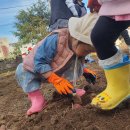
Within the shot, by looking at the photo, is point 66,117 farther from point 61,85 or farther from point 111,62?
point 111,62

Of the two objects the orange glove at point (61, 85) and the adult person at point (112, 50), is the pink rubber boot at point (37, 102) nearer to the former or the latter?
the orange glove at point (61, 85)

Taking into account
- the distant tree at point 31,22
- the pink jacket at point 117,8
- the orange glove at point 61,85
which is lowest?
the distant tree at point 31,22

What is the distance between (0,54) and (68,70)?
26400 millimetres

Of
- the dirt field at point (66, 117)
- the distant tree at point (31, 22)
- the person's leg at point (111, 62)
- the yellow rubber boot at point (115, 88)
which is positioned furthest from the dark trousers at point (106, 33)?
the distant tree at point (31, 22)

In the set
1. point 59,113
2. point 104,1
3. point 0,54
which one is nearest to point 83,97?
point 59,113

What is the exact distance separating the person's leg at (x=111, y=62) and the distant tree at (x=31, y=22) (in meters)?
17.9

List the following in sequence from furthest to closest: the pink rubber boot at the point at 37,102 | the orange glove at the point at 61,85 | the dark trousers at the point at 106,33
→ the pink rubber boot at the point at 37,102, the orange glove at the point at 61,85, the dark trousers at the point at 106,33

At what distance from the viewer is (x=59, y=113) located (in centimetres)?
222

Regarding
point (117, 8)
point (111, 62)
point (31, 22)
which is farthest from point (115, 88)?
Result: point (31, 22)

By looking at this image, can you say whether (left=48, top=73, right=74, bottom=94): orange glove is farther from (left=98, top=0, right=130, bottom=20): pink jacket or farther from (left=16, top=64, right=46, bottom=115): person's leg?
(left=98, top=0, right=130, bottom=20): pink jacket

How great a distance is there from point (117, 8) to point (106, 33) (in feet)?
0.47

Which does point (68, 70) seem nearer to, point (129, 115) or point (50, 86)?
point (129, 115)

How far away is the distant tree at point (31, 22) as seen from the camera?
21614 mm

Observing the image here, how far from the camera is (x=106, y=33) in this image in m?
1.79
